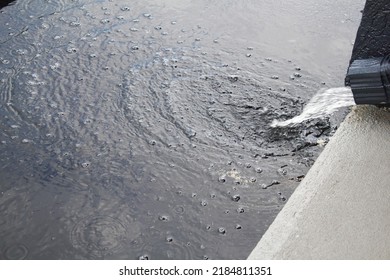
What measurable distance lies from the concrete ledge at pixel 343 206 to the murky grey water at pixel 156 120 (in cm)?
30

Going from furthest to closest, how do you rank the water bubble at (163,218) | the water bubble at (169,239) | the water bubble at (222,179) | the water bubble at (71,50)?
the water bubble at (71,50), the water bubble at (222,179), the water bubble at (163,218), the water bubble at (169,239)

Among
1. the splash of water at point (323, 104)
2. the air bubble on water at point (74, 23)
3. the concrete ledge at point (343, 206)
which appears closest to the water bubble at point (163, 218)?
the concrete ledge at point (343, 206)

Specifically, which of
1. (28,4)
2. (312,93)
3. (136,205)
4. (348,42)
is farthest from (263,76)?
(28,4)

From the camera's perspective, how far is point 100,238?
2.39 metres

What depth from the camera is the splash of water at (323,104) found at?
308cm

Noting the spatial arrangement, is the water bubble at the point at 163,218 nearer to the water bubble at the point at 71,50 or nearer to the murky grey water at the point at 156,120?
the murky grey water at the point at 156,120

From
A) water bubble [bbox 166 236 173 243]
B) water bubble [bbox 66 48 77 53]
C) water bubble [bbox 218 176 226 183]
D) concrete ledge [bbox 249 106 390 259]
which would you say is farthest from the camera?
water bubble [bbox 66 48 77 53]

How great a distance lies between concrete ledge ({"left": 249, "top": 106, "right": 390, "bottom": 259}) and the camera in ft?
6.46

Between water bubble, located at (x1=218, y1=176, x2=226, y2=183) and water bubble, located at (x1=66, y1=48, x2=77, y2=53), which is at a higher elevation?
water bubble, located at (x1=66, y1=48, x2=77, y2=53)

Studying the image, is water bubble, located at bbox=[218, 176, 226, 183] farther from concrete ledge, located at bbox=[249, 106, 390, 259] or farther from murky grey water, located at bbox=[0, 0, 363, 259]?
concrete ledge, located at bbox=[249, 106, 390, 259]

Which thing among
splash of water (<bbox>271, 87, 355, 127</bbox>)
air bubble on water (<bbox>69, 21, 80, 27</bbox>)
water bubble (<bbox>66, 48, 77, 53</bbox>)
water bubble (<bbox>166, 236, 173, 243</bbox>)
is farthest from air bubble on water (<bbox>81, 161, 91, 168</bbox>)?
air bubble on water (<bbox>69, 21, 80, 27</bbox>)

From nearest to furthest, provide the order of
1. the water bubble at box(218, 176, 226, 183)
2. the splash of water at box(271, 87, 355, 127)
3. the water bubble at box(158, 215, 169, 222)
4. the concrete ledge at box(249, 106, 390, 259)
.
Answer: the concrete ledge at box(249, 106, 390, 259) → the water bubble at box(158, 215, 169, 222) → the water bubble at box(218, 176, 226, 183) → the splash of water at box(271, 87, 355, 127)

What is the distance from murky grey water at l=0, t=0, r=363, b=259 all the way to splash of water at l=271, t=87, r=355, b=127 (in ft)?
0.20

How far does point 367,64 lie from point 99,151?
1650 mm
